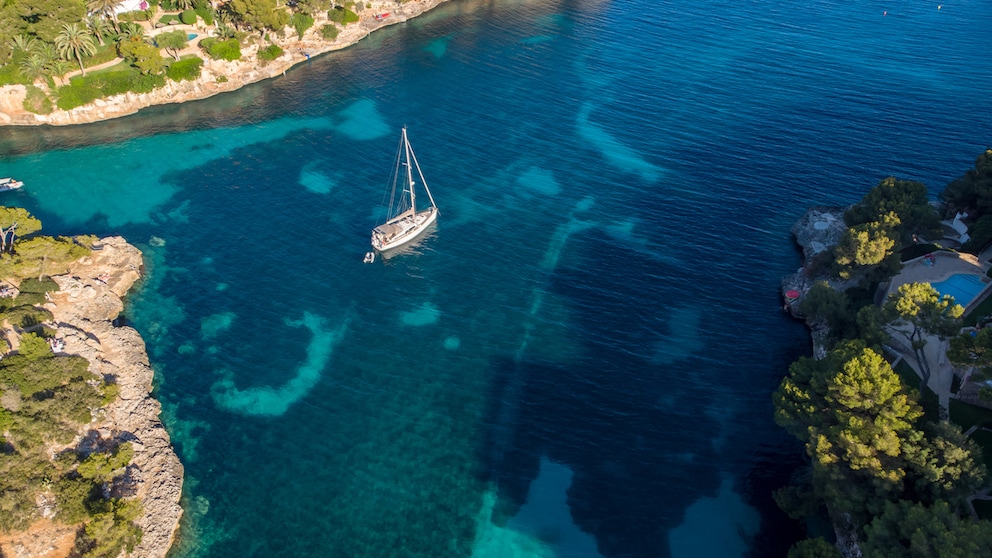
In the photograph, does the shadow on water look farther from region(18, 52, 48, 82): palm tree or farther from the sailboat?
region(18, 52, 48, 82): palm tree

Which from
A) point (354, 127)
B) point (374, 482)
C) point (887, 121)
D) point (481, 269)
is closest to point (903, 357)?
point (481, 269)

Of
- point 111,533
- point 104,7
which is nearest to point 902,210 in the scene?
point 111,533

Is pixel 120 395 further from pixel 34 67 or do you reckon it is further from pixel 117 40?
pixel 117 40

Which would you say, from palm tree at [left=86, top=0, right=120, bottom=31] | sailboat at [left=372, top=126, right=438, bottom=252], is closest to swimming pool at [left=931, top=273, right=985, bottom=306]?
sailboat at [left=372, top=126, right=438, bottom=252]

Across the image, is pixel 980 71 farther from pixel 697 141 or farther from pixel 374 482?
pixel 374 482

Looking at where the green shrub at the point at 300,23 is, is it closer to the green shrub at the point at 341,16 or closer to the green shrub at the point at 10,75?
the green shrub at the point at 341,16

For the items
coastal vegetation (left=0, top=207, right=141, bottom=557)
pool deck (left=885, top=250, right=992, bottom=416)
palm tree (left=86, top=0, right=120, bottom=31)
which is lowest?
coastal vegetation (left=0, top=207, right=141, bottom=557)
